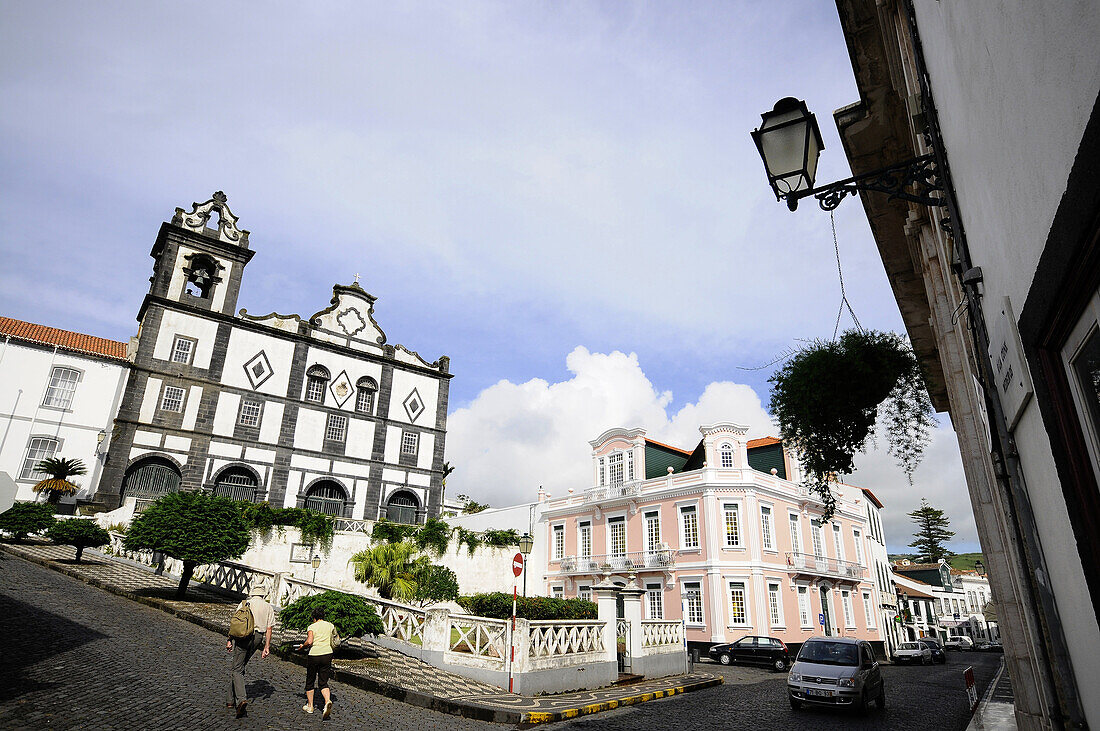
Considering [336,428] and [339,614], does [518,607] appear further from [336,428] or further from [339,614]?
[336,428]

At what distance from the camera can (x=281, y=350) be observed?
32.7 metres

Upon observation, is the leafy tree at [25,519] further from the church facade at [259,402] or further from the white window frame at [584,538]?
the white window frame at [584,538]

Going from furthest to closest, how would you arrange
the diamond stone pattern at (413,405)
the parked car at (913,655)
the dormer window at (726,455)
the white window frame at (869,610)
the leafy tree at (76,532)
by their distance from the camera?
1. the diamond stone pattern at (413,405)
2. the white window frame at (869,610)
3. the parked car at (913,655)
4. the dormer window at (726,455)
5. the leafy tree at (76,532)

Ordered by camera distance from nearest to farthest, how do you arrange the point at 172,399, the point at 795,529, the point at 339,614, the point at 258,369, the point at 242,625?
the point at 242,625 → the point at 339,614 → the point at 172,399 → the point at 795,529 → the point at 258,369

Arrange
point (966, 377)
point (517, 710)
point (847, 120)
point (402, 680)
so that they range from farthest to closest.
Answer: point (402, 680) → point (517, 710) → point (847, 120) → point (966, 377)

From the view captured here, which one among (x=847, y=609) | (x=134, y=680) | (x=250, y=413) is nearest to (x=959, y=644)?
(x=847, y=609)

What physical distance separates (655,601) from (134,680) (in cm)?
2475

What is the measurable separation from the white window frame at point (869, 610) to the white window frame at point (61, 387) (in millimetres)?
43027

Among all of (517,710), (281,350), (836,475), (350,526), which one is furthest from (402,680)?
(281,350)

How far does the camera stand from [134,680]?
8.43 metres

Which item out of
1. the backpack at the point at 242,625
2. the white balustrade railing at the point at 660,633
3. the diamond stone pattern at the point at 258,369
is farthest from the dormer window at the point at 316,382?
the backpack at the point at 242,625

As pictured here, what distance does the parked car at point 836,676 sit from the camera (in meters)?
11.9

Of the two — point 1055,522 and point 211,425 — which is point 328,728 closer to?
point 1055,522

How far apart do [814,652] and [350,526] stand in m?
22.7
